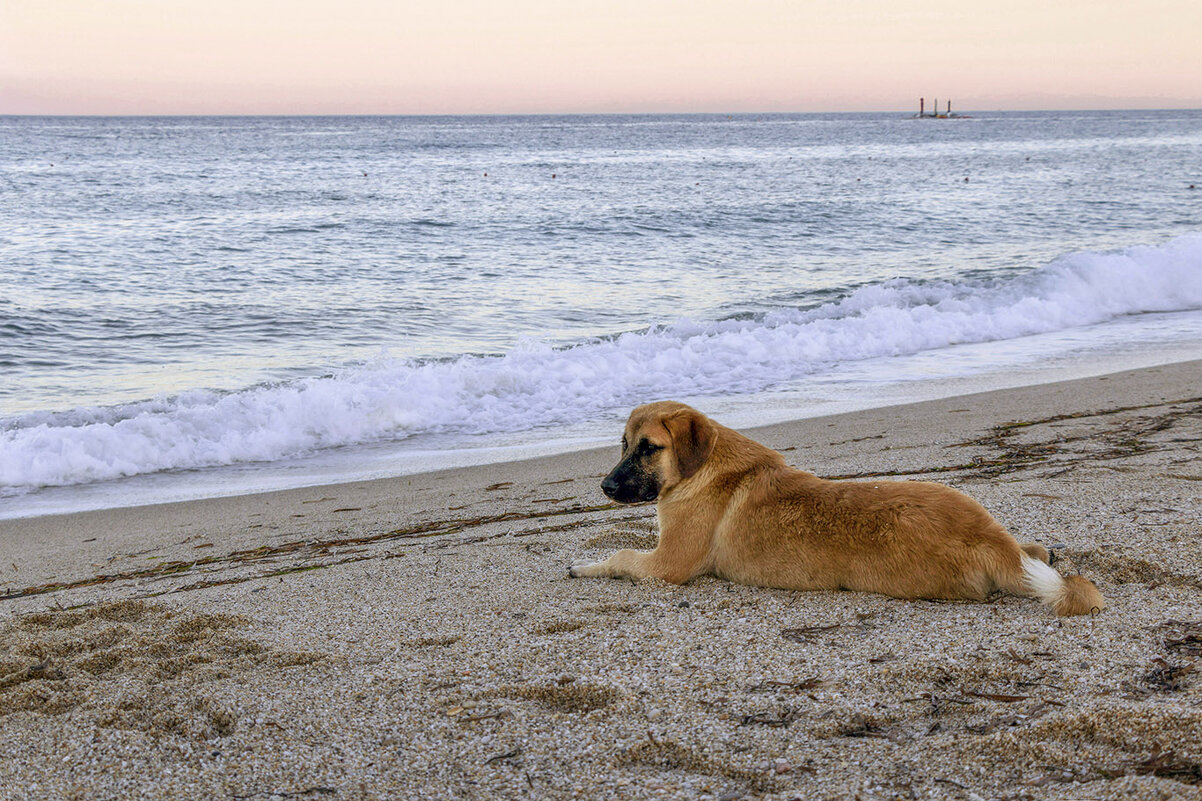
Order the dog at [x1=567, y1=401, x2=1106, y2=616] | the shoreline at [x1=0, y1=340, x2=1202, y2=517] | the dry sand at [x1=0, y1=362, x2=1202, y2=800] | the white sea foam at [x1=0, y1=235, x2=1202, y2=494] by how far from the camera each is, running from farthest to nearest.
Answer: the white sea foam at [x1=0, y1=235, x2=1202, y2=494]
the shoreline at [x1=0, y1=340, x2=1202, y2=517]
the dog at [x1=567, y1=401, x2=1106, y2=616]
the dry sand at [x1=0, y1=362, x2=1202, y2=800]

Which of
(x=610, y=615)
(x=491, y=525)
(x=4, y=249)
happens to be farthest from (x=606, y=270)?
(x=610, y=615)

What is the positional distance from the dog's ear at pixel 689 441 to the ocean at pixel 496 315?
509cm

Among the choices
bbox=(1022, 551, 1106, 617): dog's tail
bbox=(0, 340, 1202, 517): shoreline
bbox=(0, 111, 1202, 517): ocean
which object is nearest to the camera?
bbox=(1022, 551, 1106, 617): dog's tail

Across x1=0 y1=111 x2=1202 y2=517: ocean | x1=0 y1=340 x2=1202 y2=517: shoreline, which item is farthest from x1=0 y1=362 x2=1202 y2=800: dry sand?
x1=0 y1=111 x2=1202 y2=517: ocean

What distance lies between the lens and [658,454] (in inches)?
182

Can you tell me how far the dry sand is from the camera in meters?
2.80

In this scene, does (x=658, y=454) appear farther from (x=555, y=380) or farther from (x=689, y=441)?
(x=555, y=380)

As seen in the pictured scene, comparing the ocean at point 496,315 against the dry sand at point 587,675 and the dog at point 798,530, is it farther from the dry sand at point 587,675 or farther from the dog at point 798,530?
the dog at point 798,530

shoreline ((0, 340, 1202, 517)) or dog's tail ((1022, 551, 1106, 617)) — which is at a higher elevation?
dog's tail ((1022, 551, 1106, 617))

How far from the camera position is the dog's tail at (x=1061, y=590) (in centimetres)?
387

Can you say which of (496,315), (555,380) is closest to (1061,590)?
(555,380)

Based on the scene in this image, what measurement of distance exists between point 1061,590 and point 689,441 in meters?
1.71

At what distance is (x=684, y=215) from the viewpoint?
34.6m

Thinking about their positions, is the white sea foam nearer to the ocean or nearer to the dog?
the ocean
